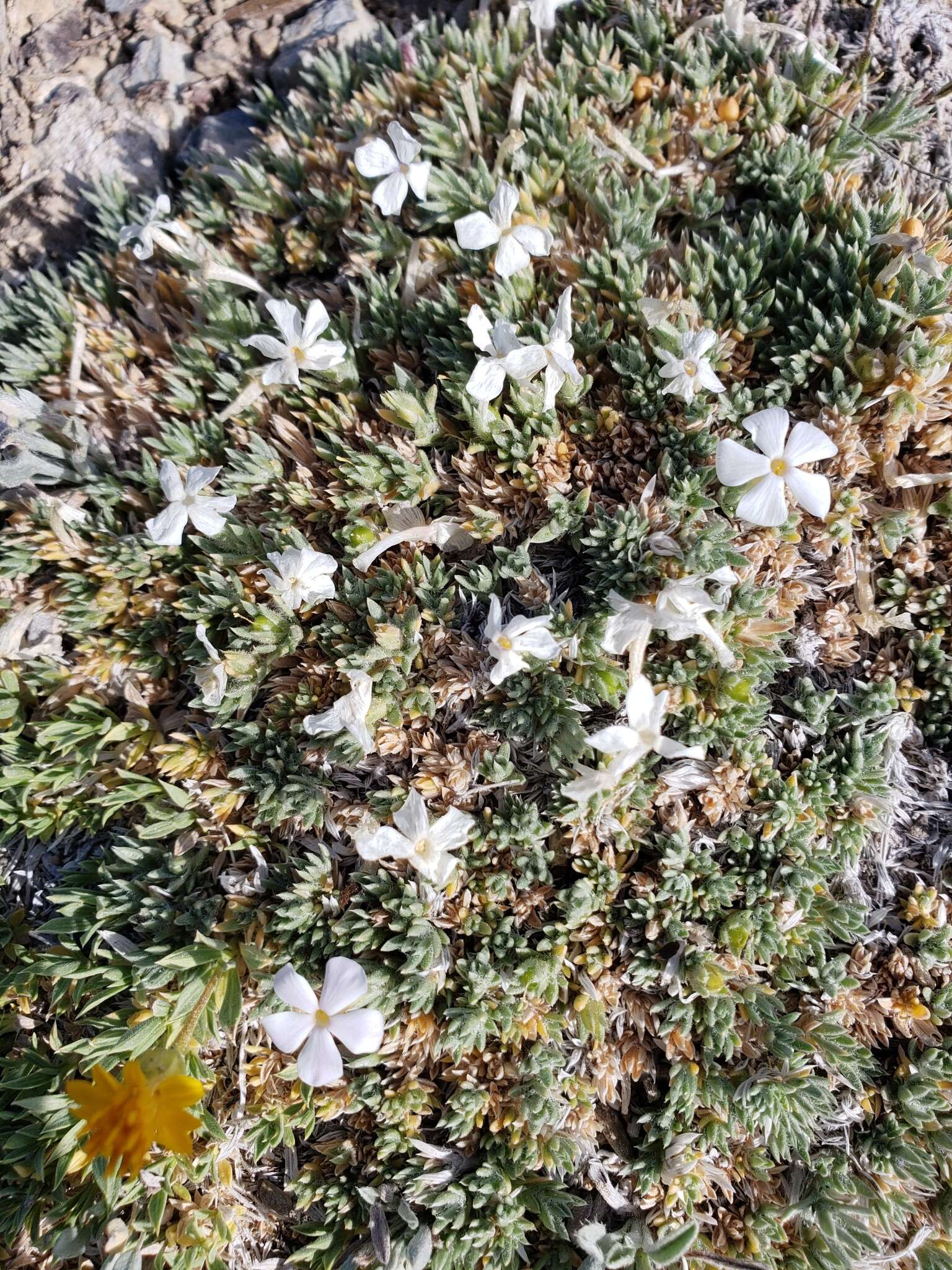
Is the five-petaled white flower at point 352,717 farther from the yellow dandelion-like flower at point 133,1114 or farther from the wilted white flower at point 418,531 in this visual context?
the yellow dandelion-like flower at point 133,1114

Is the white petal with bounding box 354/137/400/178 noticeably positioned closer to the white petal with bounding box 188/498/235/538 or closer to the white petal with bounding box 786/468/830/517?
the white petal with bounding box 188/498/235/538

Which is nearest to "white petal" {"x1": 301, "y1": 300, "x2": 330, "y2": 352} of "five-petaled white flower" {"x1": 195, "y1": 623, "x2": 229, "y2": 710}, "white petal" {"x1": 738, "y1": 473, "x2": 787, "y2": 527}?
"five-petaled white flower" {"x1": 195, "y1": 623, "x2": 229, "y2": 710}

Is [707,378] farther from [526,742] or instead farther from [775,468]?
[526,742]

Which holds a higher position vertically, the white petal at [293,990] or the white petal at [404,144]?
the white petal at [404,144]

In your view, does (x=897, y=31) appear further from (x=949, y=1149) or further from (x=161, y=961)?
(x=161, y=961)

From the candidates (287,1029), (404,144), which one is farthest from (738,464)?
(287,1029)

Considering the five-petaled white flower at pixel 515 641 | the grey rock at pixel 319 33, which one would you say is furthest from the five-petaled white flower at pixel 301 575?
the grey rock at pixel 319 33

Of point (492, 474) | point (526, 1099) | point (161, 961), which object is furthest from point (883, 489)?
point (161, 961)
